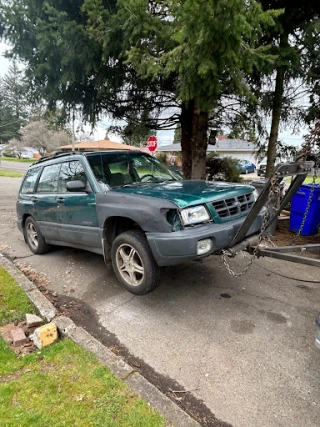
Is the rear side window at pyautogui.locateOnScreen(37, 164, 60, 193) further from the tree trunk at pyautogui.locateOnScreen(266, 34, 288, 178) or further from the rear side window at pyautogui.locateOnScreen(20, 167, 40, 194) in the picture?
the tree trunk at pyautogui.locateOnScreen(266, 34, 288, 178)

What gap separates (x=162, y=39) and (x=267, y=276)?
14.4ft

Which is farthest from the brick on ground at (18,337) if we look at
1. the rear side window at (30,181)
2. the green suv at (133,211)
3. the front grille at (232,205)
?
the rear side window at (30,181)

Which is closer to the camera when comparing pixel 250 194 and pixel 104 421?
pixel 104 421

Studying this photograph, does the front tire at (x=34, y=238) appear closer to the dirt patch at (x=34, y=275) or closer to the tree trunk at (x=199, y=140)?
the dirt patch at (x=34, y=275)

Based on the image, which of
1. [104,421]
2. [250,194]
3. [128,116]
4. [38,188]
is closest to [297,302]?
[250,194]

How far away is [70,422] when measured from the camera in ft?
6.59

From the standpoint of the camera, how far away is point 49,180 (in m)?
5.12

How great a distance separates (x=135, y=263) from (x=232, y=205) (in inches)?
53.3

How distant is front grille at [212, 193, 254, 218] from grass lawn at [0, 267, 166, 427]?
1.98 meters

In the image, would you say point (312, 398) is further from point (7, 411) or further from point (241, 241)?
point (7, 411)

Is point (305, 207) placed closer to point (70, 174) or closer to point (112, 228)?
point (112, 228)

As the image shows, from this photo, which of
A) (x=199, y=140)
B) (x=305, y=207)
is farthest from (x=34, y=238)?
(x=305, y=207)

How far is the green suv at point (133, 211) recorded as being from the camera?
10.2 ft

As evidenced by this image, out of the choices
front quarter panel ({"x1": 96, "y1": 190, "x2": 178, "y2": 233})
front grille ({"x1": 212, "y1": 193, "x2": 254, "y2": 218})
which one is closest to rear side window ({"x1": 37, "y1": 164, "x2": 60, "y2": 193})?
front quarter panel ({"x1": 96, "y1": 190, "x2": 178, "y2": 233})
